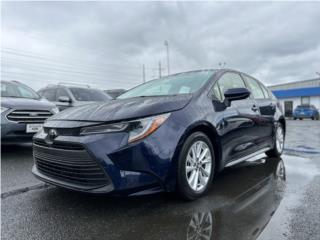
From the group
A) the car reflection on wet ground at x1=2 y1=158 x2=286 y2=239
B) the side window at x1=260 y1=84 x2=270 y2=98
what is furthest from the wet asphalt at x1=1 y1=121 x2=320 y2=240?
the side window at x1=260 y1=84 x2=270 y2=98

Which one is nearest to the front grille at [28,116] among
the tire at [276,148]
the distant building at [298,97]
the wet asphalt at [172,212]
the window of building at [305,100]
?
the wet asphalt at [172,212]

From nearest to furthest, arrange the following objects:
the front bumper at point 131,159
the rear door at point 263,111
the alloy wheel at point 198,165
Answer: the front bumper at point 131,159
the alloy wheel at point 198,165
the rear door at point 263,111

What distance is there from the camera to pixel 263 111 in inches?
166

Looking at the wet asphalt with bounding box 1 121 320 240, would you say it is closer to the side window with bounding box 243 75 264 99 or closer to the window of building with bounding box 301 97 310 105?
the side window with bounding box 243 75 264 99

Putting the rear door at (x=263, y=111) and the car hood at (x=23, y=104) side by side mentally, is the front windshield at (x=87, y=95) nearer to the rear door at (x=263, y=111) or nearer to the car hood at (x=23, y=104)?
the car hood at (x=23, y=104)

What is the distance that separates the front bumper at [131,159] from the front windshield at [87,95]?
4778mm

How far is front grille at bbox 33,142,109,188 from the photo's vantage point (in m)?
2.23

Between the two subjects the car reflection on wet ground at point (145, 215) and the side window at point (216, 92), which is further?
the side window at point (216, 92)

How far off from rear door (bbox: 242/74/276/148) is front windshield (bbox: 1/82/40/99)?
471cm

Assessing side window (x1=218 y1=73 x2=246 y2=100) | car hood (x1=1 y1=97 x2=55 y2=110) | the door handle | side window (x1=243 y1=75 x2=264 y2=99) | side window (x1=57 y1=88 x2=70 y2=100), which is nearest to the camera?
side window (x1=218 y1=73 x2=246 y2=100)

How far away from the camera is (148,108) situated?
2.47m

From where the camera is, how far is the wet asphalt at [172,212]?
6.80 feet

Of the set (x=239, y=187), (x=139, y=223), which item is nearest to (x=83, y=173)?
(x=139, y=223)

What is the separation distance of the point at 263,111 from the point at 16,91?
526 cm
